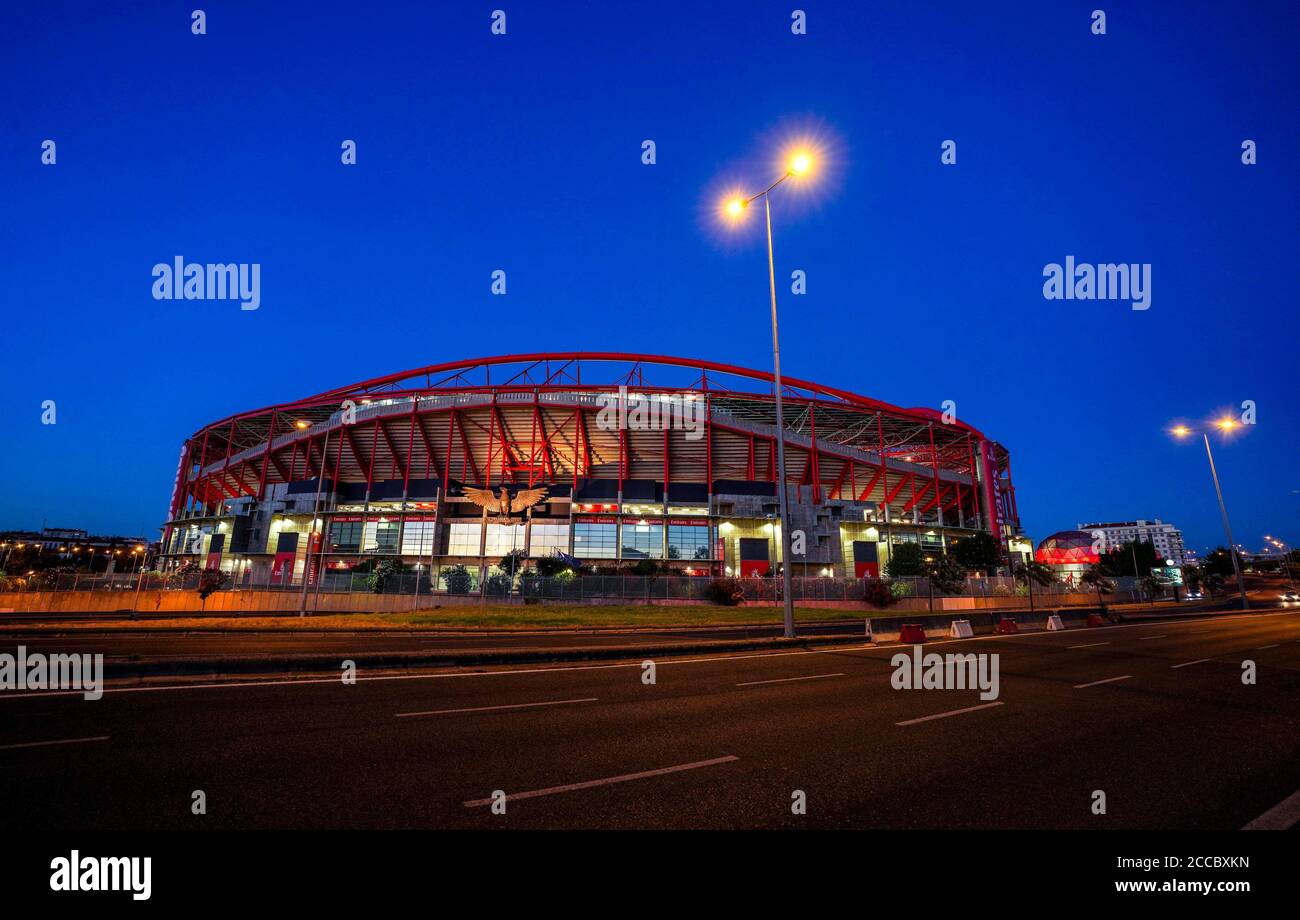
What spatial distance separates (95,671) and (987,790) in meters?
13.2

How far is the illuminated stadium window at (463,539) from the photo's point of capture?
59281 millimetres

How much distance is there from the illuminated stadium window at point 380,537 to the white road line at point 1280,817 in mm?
63570

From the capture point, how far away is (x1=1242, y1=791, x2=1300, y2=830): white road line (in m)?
4.37

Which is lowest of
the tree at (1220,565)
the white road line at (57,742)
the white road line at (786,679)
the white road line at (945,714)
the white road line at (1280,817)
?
the tree at (1220,565)

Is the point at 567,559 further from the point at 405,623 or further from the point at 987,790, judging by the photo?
the point at 987,790

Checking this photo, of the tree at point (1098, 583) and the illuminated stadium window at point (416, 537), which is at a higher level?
the illuminated stadium window at point (416, 537)

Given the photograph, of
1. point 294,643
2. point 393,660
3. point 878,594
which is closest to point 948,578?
point 878,594

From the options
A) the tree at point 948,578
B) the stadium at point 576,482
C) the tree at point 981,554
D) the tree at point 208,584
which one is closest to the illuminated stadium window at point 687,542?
the stadium at point 576,482

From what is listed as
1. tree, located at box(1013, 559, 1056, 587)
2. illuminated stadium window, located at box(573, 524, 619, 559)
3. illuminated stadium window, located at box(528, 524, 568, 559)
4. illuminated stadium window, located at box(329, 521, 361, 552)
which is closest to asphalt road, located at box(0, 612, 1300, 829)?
tree, located at box(1013, 559, 1056, 587)

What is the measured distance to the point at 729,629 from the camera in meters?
26.5

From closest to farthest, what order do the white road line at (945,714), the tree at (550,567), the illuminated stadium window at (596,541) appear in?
the white road line at (945,714) < the tree at (550,567) < the illuminated stadium window at (596,541)

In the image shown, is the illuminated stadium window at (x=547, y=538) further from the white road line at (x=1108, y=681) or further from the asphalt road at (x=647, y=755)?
the white road line at (x=1108, y=681)

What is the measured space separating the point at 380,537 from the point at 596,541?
914 inches
